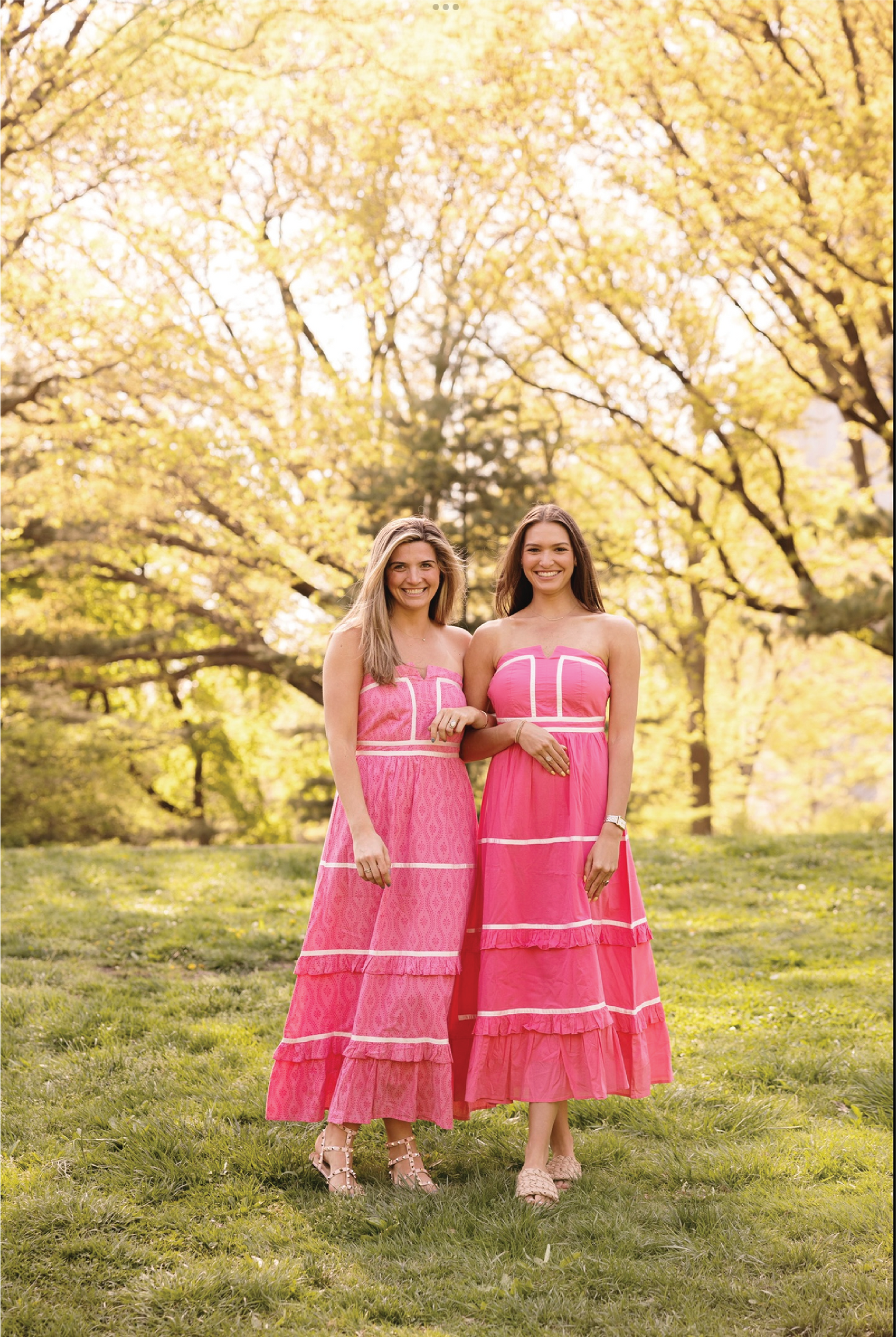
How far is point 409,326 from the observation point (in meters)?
15.6

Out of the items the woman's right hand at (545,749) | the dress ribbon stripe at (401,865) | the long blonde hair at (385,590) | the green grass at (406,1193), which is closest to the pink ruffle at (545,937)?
the dress ribbon stripe at (401,865)

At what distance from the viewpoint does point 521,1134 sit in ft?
12.8

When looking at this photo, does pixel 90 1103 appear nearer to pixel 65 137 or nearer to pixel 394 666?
pixel 394 666

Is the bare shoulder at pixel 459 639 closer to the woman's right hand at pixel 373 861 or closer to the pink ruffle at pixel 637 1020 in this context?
the woman's right hand at pixel 373 861

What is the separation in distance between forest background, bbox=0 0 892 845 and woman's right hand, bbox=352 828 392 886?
776 cm

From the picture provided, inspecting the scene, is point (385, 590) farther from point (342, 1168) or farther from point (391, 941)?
point (342, 1168)

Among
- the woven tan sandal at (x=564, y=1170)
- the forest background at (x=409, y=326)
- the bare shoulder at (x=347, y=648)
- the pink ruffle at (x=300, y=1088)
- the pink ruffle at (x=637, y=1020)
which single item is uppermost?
the forest background at (x=409, y=326)

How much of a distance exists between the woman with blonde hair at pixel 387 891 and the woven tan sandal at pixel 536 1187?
27 cm

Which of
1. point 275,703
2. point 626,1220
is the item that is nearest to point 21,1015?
point 626,1220

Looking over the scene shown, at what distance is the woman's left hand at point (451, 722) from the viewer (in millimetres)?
3469

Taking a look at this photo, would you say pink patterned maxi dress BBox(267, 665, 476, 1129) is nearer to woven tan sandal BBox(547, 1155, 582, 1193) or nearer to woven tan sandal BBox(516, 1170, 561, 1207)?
woven tan sandal BBox(516, 1170, 561, 1207)

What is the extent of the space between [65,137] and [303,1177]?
10073mm

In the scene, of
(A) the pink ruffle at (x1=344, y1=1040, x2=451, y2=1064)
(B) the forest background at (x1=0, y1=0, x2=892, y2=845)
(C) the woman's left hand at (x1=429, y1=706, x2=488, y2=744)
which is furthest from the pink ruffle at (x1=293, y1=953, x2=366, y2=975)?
(B) the forest background at (x1=0, y1=0, x2=892, y2=845)

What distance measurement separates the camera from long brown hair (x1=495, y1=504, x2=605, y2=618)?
3.76 metres
